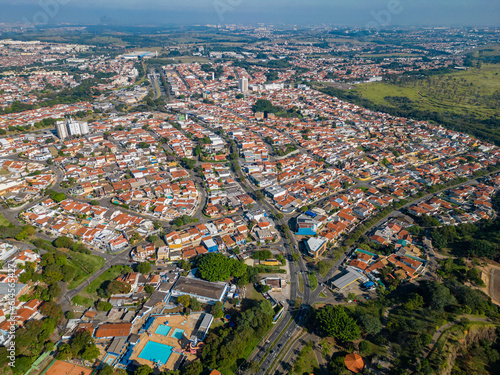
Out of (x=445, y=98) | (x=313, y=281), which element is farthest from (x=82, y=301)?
(x=445, y=98)

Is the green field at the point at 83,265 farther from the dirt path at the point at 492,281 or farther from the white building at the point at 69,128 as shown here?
the dirt path at the point at 492,281

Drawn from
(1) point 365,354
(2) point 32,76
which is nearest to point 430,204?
(1) point 365,354

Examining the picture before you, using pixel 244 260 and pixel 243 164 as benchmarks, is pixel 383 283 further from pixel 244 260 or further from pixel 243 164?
pixel 243 164

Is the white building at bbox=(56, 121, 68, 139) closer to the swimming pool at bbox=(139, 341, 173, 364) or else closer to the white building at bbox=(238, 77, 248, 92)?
the swimming pool at bbox=(139, 341, 173, 364)

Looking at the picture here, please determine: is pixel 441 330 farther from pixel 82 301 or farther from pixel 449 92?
pixel 449 92

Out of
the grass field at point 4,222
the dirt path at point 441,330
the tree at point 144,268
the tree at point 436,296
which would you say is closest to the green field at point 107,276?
the tree at point 144,268
